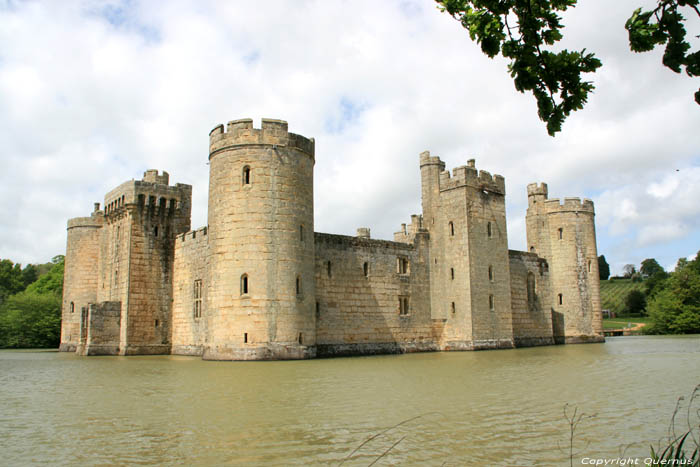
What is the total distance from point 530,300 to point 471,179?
10.4 m

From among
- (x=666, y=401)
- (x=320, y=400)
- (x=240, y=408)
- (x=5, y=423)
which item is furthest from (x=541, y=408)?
(x=5, y=423)

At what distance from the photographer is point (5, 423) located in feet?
33.4

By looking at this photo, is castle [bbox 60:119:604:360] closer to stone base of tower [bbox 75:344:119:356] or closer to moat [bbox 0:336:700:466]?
stone base of tower [bbox 75:344:119:356]

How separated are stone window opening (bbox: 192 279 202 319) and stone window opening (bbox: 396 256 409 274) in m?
10.5

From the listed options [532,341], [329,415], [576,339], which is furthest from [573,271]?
[329,415]

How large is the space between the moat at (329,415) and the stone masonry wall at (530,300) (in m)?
18.7

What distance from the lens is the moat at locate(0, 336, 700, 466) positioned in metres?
7.80

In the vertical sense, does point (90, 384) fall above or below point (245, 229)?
below

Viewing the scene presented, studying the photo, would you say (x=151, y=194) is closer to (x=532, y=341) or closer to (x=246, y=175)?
(x=246, y=175)

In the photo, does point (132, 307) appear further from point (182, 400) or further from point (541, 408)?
point (541, 408)

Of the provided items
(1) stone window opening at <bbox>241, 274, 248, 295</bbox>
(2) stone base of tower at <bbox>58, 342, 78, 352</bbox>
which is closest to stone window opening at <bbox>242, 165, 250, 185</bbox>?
(1) stone window opening at <bbox>241, 274, 248, 295</bbox>

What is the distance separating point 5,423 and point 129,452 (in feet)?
12.1

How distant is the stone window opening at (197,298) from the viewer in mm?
29453

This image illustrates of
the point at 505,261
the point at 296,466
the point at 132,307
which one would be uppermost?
the point at 505,261
